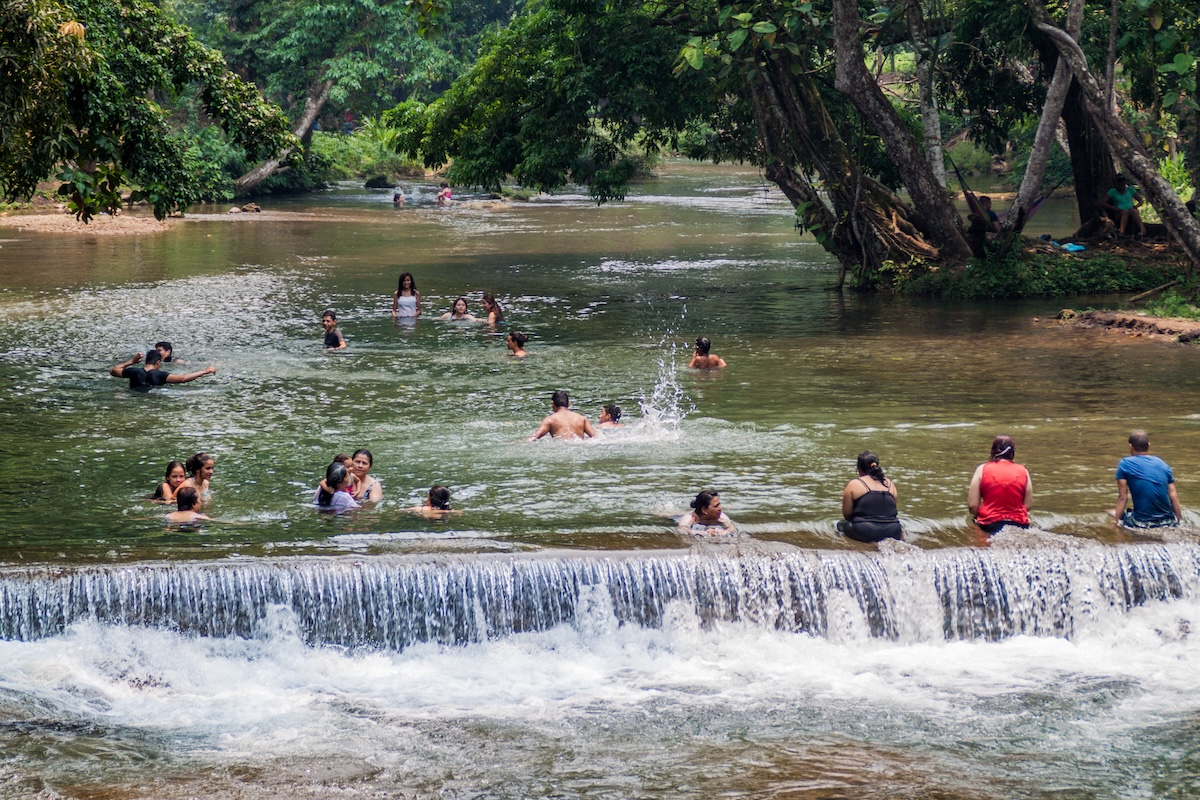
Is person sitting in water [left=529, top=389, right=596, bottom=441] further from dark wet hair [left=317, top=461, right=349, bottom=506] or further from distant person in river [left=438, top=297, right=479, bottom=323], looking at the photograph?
distant person in river [left=438, top=297, right=479, bottom=323]

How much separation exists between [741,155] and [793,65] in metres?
4.51

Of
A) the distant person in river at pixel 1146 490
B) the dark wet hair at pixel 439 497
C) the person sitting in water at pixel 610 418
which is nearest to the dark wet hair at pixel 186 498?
the dark wet hair at pixel 439 497

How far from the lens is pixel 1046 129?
2447 centimetres

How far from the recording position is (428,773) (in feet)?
30.3

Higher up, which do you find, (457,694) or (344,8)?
(344,8)

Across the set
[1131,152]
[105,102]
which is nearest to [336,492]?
[105,102]

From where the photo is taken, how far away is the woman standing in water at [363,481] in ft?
42.6

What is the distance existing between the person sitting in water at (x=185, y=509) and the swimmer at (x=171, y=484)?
15.6 inches

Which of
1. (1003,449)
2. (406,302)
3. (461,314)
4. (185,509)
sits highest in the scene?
(406,302)

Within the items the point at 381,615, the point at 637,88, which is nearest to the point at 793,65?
the point at 637,88

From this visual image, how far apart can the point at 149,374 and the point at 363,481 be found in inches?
251

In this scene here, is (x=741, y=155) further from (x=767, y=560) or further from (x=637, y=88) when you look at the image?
(x=767, y=560)

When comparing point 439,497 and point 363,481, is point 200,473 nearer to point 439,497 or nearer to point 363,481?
point 363,481

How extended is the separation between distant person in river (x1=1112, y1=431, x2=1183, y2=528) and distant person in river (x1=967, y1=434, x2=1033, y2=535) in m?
0.83
